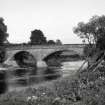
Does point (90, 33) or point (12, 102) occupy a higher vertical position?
point (90, 33)

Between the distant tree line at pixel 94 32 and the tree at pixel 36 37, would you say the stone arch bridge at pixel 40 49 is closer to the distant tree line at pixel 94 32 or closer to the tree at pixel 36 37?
the distant tree line at pixel 94 32

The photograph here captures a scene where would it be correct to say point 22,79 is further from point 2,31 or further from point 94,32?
point 2,31

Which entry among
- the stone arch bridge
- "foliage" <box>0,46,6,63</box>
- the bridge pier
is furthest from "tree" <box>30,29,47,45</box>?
the bridge pier

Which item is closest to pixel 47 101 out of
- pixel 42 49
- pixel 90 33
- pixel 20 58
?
pixel 90 33

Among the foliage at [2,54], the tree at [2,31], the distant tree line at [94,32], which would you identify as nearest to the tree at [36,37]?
the tree at [2,31]

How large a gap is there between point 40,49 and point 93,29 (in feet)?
88.6

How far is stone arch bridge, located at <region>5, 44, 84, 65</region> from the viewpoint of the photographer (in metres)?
68.9

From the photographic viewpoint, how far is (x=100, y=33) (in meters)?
48.4

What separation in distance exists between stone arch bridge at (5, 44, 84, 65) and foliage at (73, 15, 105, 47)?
1446cm

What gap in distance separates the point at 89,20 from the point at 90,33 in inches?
109

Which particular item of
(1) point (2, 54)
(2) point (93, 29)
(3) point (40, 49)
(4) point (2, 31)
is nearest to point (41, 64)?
(3) point (40, 49)

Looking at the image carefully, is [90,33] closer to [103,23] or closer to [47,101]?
[103,23]

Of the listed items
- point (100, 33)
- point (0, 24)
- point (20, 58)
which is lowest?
point (20, 58)

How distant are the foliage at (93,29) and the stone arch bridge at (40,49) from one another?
14.5m
